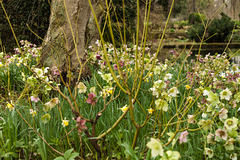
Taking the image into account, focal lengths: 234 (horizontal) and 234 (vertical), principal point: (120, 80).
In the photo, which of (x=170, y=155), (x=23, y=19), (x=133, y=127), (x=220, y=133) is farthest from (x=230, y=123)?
(x=23, y=19)

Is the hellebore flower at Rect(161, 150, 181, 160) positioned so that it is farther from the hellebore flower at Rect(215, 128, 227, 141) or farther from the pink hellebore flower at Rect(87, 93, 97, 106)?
the pink hellebore flower at Rect(87, 93, 97, 106)

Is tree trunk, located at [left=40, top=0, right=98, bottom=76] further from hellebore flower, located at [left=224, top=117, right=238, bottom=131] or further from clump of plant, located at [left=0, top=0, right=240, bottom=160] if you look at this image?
hellebore flower, located at [left=224, top=117, right=238, bottom=131]

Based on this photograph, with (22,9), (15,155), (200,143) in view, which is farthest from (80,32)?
(22,9)

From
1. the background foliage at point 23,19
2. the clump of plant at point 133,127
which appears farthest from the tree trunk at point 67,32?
the background foliage at point 23,19

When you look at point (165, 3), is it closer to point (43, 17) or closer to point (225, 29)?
point (225, 29)

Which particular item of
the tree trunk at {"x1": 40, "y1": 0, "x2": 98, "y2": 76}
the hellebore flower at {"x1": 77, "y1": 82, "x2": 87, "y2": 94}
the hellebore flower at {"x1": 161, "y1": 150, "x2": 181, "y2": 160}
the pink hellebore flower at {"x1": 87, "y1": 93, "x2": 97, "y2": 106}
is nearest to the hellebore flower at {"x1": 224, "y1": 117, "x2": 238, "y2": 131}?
the hellebore flower at {"x1": 161, "y1": 150, "x2": 181, "y2": 160}

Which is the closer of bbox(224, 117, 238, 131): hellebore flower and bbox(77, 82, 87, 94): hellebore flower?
bbox(224, 117, 238, 131): hellebore flower

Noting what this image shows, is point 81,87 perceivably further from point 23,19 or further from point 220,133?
point 23,19

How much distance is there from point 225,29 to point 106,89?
12.1 metres

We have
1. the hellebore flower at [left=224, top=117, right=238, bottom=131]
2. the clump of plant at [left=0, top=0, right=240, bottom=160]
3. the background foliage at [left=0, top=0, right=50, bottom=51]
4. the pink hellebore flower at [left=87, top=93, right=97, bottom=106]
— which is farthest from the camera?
the background foliage at [left=0, top=0, right=50, bottom=51]

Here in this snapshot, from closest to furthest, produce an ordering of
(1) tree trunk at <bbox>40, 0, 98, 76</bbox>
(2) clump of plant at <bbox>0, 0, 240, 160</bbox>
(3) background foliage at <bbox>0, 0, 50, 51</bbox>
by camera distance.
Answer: (2) clump of plant at <bbox>0, 0, 240, 160</bbox>
(1) tree trunk at <bbox>40, 0, 98, 76</bbox>
(3) background foliage at <bbox>0, 0, 50, 51</bbox>

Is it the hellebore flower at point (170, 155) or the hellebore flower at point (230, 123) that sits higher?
the hellebore flower at point (230, 123)

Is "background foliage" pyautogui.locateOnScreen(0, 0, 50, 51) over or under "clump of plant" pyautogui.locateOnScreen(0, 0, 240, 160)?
over

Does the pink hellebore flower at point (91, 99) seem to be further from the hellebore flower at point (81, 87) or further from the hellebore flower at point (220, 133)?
the hellebore flower at point (220, 133)
